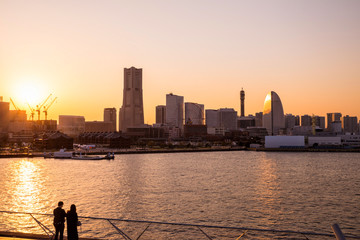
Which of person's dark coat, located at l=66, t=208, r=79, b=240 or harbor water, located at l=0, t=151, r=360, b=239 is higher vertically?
person's dark coat, located at l=66, t=208, r=79, b=240

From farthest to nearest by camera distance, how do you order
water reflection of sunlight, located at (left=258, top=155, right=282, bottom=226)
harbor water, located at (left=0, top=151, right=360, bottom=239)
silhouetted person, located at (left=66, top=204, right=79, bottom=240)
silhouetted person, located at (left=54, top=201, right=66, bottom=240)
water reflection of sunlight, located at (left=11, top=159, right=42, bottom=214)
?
water reflection of sunlight, located at (left=11, top=159, right=42, bottom=214)
water reflection of sunlight, located at (left=258, top=155, right=282, bottom=226)
harbor water, located at (left=0, top=151, right=360, bottom=239)
silhouetted person, located at (left=54, top=201, right=66, bottom=240)
silhouetted person, located at (left=66, top=204, right=79, bottom=240)

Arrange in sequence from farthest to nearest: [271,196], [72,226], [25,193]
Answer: [25,193] → [271,196] → [72,226]

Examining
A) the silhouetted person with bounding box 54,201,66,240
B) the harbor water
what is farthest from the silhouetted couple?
the harbor water

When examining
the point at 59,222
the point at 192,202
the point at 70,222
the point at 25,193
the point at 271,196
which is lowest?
the point at 25,193

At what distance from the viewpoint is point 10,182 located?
6303 centimetres

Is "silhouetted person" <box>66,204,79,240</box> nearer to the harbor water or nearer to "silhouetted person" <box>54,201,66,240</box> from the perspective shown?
"silhouetted person" <box>54,201,66,240</box>

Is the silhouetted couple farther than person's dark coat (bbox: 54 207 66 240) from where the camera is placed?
No

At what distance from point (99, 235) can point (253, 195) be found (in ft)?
83.8

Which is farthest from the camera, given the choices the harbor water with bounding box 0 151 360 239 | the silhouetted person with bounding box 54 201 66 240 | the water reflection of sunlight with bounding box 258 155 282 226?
the water reflection of sunlight with bounding box 258 155 282 226

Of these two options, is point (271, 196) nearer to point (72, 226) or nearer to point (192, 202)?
point (192, 202)

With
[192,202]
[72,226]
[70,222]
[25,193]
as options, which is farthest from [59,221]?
[25,193]

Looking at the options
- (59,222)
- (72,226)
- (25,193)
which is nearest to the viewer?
(72,226)

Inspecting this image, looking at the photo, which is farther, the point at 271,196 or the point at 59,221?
the point at 271,196

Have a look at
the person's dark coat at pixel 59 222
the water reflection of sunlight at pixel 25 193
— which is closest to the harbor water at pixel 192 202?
the water reflection of sunlight at pixel 25 193
